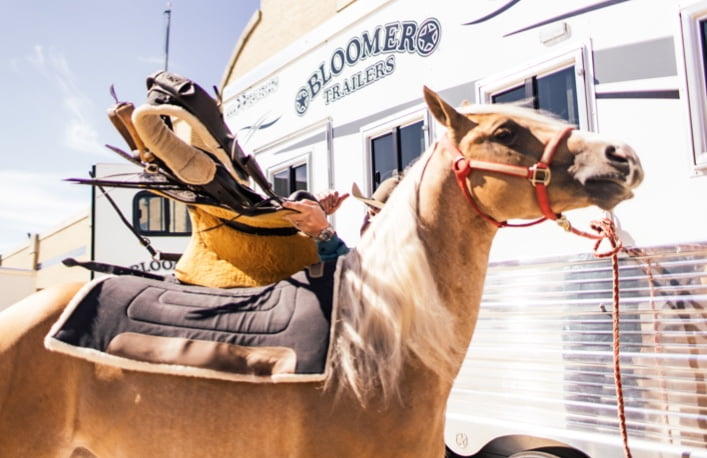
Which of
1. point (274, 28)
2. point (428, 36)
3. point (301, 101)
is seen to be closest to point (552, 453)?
point (428, 36)

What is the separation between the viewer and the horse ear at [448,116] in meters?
2.03

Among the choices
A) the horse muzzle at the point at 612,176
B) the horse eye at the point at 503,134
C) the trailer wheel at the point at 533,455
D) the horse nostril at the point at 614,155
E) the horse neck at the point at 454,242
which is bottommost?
the trailer wheel at the point at 533,455

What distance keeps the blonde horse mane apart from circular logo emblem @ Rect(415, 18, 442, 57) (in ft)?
8.94

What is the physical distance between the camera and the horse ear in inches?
79.9

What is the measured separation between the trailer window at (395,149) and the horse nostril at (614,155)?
7.90 ft

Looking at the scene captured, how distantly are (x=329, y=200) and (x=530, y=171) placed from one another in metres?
1.02

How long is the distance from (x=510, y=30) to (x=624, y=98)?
39.6 inches

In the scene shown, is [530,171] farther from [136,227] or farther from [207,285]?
[136,227]

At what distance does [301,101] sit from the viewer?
560 centimetres

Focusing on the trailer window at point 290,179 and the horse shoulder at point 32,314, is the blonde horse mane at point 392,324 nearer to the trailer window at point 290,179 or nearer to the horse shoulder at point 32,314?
the horse shoulder at point 32,314

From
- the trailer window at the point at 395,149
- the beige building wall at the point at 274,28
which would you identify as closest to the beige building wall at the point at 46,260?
the beige building wall at the point at 274,28

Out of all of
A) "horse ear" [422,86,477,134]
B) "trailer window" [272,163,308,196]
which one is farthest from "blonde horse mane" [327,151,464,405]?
"trailer window" [272,163,308,196]

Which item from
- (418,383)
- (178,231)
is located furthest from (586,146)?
(178,231)

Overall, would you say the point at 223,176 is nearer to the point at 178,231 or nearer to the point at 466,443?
the point at 466,443
